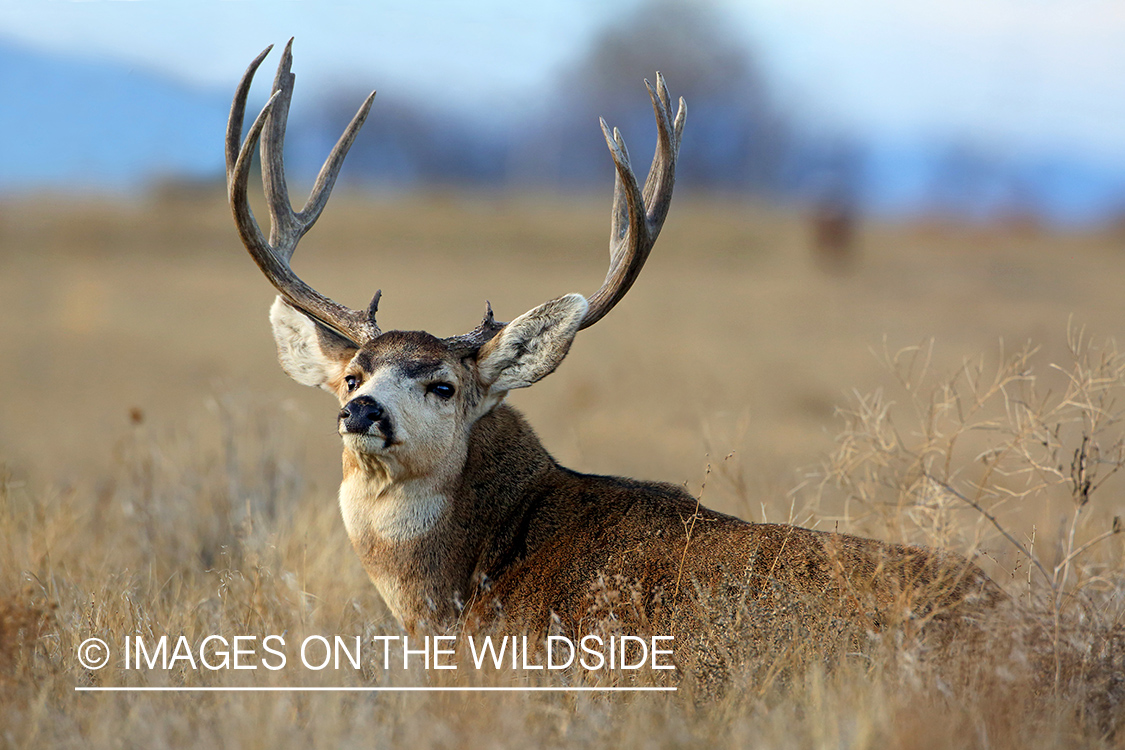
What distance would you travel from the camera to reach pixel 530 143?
75000mm

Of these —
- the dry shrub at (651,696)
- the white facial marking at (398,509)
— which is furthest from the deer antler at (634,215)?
the dry shrub at (651,696)

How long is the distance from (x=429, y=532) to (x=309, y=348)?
1.25 m

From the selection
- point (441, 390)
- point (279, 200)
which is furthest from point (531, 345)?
point (279, 200)

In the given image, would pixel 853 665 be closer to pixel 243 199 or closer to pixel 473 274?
pixel 243 199

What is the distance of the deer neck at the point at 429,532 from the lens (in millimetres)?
4883

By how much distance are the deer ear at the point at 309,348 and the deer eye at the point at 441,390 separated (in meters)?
0.63

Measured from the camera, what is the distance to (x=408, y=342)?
5062mm

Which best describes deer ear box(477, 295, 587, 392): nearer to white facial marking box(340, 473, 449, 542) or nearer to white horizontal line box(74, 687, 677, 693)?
white facial marking box(340, 473, 449, 542)

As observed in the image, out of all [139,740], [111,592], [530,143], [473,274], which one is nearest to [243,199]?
[111,592]

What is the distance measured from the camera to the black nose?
4.52 metres

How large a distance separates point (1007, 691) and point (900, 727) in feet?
1.70

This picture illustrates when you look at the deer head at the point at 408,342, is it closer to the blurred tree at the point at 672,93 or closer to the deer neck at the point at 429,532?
the deer neck at the point at 429,532

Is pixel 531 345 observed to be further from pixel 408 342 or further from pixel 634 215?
pixel 634 215

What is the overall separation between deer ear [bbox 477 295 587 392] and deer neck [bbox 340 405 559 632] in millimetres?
424
